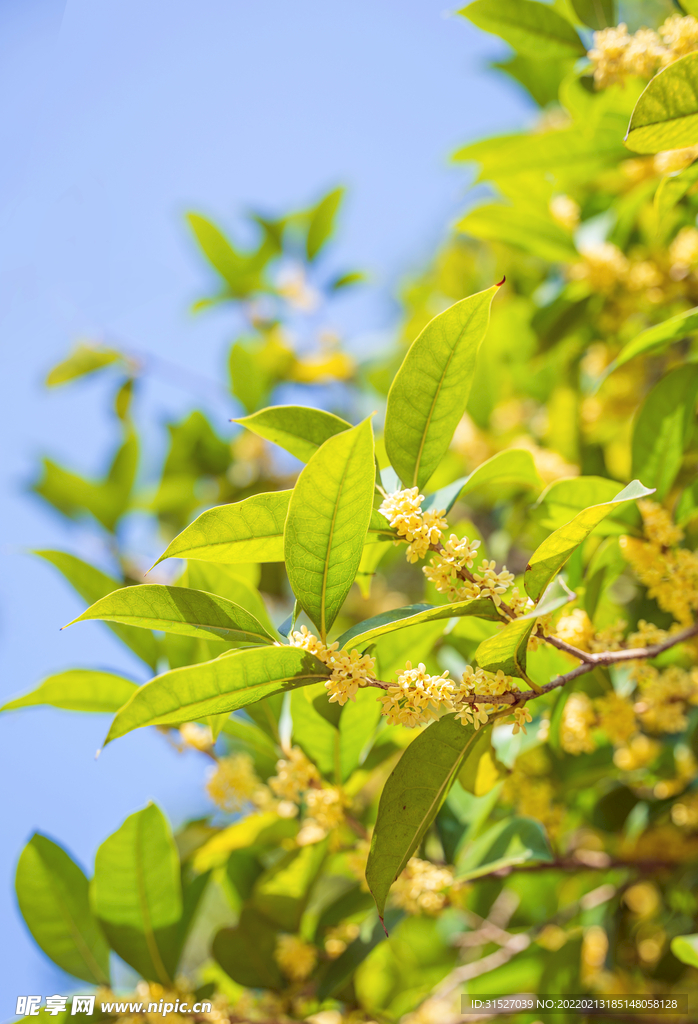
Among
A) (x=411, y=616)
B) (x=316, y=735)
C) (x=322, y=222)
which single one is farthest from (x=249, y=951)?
(x=322, y=222)

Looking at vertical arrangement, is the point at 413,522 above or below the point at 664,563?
above

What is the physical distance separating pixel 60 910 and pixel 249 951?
43 centimetres

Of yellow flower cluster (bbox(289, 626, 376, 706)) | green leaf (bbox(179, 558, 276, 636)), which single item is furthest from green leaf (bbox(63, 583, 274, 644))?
green leaf (bbox(179, 558, 276, 636))

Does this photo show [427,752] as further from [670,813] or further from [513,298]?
[513,298]

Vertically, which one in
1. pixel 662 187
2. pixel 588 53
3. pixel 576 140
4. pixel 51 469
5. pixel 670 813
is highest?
pixel 588 53

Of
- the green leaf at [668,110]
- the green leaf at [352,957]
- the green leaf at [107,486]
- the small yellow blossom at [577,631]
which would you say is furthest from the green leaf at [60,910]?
the green leaf at [668,110]

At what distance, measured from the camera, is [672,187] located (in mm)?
1209

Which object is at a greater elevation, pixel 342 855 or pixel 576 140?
pixel 576 140

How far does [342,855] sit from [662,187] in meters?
1.52

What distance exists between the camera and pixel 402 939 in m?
2.15

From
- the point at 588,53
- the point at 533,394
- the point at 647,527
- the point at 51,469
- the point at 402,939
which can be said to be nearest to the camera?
the point at 647,527

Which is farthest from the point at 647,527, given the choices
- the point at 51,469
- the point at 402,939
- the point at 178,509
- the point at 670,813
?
the point at 51,469

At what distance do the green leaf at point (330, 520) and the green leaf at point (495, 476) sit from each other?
20cm

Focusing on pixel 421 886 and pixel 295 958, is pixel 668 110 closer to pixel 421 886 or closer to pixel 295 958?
pixel 421 886
